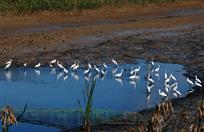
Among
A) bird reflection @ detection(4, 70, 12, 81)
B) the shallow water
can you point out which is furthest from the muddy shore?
bird reflection @ detection(4, 70, 12, 81)

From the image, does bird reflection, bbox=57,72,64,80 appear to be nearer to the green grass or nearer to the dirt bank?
the dirt bank

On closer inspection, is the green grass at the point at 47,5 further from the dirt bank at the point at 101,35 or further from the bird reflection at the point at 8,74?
the bird reflection at the point at 8,74

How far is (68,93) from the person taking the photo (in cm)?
1221

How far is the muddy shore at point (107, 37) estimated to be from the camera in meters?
17.4

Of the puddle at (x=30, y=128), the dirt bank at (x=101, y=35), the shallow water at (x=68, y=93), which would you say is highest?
the puddle at (x=30, y=128)

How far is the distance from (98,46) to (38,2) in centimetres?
935

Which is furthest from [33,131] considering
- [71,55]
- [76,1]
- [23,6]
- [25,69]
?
[76,1]

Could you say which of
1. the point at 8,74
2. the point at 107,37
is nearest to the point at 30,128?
the point at 8,74

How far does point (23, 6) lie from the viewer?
2700 centimetres

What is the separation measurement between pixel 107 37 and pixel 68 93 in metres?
9.61

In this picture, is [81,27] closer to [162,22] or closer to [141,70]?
[162,22]

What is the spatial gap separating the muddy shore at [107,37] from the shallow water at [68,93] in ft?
2.87

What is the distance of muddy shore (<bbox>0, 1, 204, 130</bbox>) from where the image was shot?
17.4 metres

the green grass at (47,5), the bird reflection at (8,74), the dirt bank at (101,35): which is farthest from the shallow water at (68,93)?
the green grass at (47,5)
